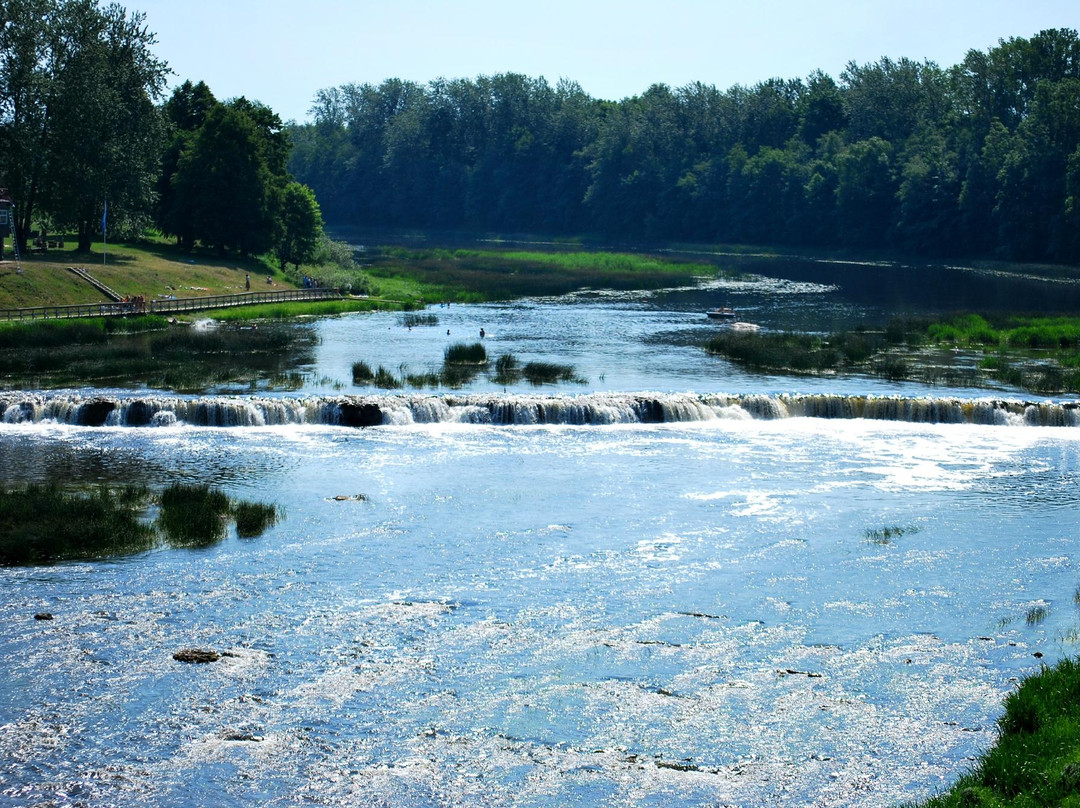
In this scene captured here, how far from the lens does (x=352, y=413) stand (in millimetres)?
53312

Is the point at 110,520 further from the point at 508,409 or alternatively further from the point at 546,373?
the point at 546,373

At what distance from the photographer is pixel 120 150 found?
93875mm

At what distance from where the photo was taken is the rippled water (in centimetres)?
2241

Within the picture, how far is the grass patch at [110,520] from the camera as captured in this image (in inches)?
1340

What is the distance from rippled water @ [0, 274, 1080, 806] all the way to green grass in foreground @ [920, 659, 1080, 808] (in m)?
1.02

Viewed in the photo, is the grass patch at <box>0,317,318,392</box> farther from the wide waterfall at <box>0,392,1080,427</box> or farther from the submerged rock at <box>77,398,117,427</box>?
the submerged rock at <box>77,398,117,427</box>

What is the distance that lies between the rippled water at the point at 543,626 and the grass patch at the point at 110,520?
0.89 meters

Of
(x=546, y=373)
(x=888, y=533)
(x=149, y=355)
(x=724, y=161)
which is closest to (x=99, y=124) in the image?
(x=149, y=355)

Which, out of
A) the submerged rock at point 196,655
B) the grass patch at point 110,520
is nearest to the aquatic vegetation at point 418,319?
the grass patch at point 110,520

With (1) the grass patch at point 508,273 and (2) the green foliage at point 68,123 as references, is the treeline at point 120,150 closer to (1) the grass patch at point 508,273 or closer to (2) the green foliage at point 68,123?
(2) the green foliage at point 68,123

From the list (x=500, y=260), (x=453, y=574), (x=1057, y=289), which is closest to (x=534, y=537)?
(x=453, y=574)

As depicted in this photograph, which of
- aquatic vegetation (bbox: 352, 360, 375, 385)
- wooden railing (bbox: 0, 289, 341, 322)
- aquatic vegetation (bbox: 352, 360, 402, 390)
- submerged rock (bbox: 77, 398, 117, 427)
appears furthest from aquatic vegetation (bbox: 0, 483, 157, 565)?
wooden railing (bbox: 0, 289, 341, 322)

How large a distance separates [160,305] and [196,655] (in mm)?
59684

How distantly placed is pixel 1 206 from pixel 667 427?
52.7m
